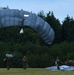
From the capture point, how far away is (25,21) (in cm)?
3225

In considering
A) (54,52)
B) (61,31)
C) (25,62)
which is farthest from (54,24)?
(25,62)

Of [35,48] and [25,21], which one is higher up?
[25,21]

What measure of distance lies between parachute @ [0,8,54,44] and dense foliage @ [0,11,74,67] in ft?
91.0

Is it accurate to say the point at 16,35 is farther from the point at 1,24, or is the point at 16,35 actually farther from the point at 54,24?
the point at 1,24

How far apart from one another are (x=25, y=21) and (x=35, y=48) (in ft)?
127

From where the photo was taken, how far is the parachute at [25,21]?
104 ft

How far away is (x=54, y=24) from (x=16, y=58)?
2550 centimetres

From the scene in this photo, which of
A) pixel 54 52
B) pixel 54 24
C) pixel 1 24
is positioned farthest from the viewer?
pixel 54 24

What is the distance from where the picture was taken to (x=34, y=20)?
3241 cm

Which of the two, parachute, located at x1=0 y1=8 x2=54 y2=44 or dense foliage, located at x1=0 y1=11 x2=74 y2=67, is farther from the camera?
dense foliage, located at x1=0 y1=11 x2=74 y2=67

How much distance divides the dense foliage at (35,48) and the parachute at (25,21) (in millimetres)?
27745

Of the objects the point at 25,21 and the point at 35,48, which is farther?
the point at 35,48

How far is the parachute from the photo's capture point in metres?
31.8

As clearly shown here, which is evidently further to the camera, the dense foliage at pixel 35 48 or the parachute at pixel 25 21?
the dense foliage at pixel 35 48
